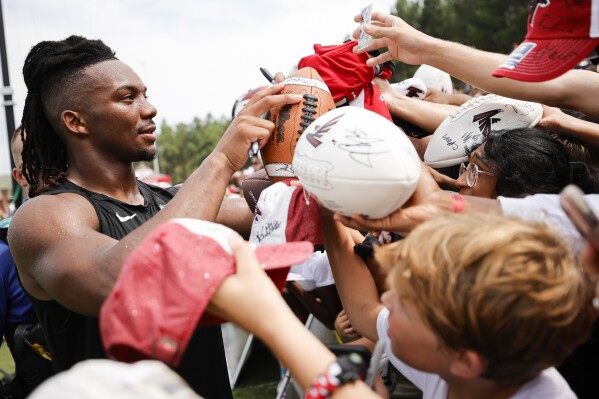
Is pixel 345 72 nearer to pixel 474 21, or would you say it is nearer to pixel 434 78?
pixel 434 78

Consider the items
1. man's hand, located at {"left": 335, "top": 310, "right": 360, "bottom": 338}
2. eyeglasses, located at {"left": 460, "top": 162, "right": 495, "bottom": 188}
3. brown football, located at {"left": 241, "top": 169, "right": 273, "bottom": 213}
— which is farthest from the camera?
man's hand, located at {"left": 335, "top": 310, "right": 360, "bottom": 338}

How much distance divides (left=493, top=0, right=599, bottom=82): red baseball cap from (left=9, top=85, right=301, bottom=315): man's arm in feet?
2.62

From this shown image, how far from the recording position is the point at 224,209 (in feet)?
8.34

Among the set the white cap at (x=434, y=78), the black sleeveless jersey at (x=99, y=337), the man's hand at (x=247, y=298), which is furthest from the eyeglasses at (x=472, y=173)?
the white cap at (x=434, y=78)

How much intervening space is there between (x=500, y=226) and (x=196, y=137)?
69854mm

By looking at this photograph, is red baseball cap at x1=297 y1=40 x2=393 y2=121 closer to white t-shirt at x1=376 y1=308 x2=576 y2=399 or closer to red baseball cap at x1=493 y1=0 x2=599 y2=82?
red baseball cap at x1=493 y1=0 x2=599 y2=82

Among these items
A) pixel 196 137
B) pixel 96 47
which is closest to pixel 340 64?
pixel 96 47

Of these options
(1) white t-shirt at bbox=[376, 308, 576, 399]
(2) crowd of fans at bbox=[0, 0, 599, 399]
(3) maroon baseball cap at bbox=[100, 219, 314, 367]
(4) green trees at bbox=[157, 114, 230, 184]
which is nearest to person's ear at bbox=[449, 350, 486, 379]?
(2) crowd of fans at bbox=[0, 0, 599, 399]

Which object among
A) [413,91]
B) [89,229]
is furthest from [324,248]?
[413,91]

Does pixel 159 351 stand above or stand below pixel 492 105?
below

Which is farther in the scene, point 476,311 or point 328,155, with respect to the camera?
point 328,155

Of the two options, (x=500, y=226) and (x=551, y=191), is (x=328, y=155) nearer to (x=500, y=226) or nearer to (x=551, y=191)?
(x=500, y=226)

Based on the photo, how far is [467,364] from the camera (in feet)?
3.95

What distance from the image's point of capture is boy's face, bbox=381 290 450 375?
1.22m
